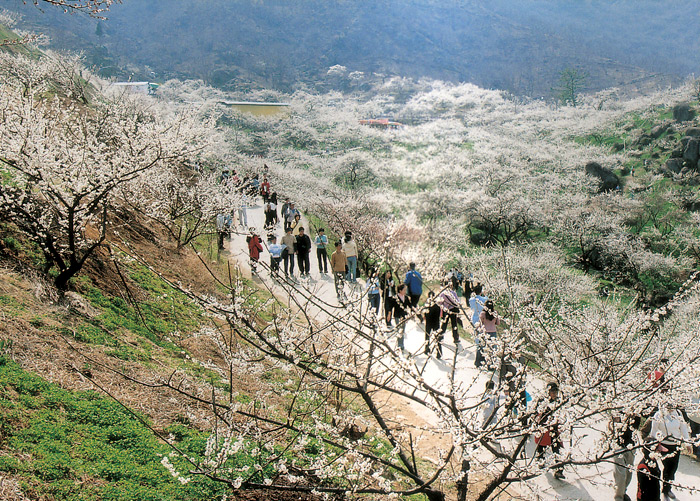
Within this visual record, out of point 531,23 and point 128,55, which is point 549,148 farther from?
point 531,23

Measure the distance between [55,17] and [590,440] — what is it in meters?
120

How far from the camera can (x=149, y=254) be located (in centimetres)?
929

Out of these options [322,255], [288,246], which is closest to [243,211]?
[322,255]

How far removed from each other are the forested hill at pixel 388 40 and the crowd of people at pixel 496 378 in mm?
87096

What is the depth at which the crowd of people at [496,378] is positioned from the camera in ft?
13.0

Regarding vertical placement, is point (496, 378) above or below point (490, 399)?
below

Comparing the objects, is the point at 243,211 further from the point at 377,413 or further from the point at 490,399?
the point at 377,413

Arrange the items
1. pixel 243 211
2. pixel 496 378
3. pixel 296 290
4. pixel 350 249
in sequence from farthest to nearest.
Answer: pixel 243 211 → pixel 350 249 → pixel 496 378 → pixel 296 290

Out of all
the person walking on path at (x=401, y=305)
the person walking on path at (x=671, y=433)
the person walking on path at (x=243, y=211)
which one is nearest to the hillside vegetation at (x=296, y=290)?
the person walking on path at (x=671, y=433)

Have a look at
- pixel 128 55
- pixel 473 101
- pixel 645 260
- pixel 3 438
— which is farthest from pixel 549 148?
pixel 128 55

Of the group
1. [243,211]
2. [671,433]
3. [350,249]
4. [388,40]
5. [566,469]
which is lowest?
[566,469]

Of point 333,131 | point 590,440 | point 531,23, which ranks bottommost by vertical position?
point 590,440

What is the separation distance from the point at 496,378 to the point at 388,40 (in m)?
137

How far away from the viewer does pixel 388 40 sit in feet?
420
